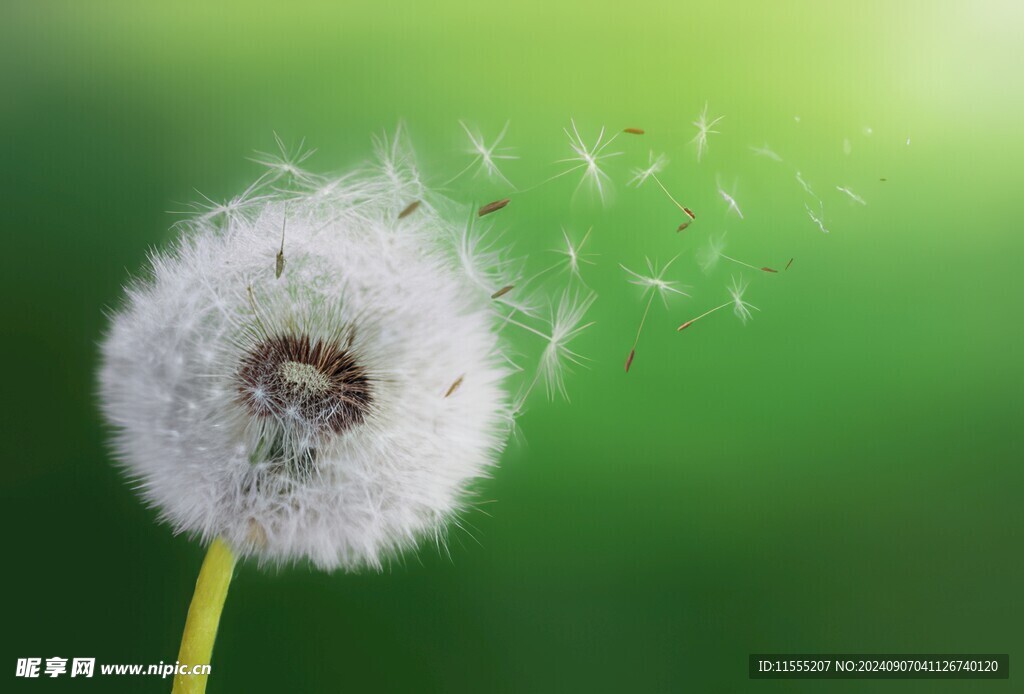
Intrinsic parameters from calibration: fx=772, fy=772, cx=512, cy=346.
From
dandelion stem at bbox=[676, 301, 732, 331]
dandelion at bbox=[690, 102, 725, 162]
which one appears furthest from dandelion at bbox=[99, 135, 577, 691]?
dandelion at bbox=[690, 102, 725, 162]

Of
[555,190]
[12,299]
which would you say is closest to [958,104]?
[555,190]

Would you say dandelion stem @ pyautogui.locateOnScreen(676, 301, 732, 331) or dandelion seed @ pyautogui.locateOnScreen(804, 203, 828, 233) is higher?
dandelion seed @ pyautogui.locateOnScreen(804, 203, 828, 233)

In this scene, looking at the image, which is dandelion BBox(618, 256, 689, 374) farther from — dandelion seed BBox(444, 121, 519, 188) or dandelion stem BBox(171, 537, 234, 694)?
dandelion stem BBox(171, 537, 234, 694)

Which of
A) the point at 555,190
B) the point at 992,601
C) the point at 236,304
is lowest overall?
the point at 992,601

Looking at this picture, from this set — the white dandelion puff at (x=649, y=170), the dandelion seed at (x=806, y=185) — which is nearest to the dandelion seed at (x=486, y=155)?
the white dandelion puff at (x=649, y=170)

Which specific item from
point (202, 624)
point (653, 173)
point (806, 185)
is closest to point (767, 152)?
point (806, 185)

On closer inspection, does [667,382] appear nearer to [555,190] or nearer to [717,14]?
[555,190]

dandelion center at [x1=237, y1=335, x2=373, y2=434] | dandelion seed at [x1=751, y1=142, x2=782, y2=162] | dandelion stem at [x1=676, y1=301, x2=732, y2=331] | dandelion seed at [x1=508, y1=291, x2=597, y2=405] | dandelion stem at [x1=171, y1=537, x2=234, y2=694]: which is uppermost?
dandelion seed at [x1=751, y1=142, x2=782, y2=162]
